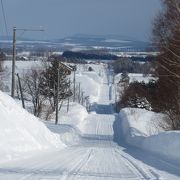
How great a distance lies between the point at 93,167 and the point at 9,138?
16.7 ft

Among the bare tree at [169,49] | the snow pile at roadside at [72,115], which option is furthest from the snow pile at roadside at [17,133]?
the snow pile at roadside at [72,115]

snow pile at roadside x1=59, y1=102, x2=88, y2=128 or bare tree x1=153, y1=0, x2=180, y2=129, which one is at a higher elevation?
bare tree x1=153, y1=0, x2=180, y2=129

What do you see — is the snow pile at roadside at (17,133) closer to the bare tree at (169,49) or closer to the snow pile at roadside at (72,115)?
the bare tree at (169,49)

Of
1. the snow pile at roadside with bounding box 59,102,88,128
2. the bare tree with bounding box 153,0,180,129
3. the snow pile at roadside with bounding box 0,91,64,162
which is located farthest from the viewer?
the snow pile at roadside with bounding box 59,102,88,128

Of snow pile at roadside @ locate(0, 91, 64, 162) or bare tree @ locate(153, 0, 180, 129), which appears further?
bare tree @ locate(153, 0, 180, 129)

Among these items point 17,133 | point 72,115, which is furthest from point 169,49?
point 72,115

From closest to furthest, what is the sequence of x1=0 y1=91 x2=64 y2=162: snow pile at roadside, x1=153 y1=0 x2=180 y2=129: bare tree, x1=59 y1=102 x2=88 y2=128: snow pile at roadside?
x1=0 y1=91 x2=64 y2=162: snow pile at roadside, x1=153 y1=0 x2=180 y2=129: bare tree, x1=59 y1=102 x2=88 y2=128: snow pile at roadside

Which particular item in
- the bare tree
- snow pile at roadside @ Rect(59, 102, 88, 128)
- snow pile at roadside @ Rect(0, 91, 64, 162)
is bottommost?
snow pile at roadside @ Rect(59, 102, 88, 128)

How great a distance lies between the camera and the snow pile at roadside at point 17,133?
60.3 ft

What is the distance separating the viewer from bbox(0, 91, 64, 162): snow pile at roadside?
18.4 metres

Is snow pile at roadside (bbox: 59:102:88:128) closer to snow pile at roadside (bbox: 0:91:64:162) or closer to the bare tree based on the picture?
the bare tree

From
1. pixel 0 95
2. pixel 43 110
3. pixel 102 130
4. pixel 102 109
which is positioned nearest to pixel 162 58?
pixel 0 95

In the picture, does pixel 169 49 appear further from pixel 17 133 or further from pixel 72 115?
pixel 72 115

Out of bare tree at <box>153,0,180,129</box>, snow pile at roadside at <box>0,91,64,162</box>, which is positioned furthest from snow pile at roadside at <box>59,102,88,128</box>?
snow pile at roadside at <box>0,91,64,162</box>
